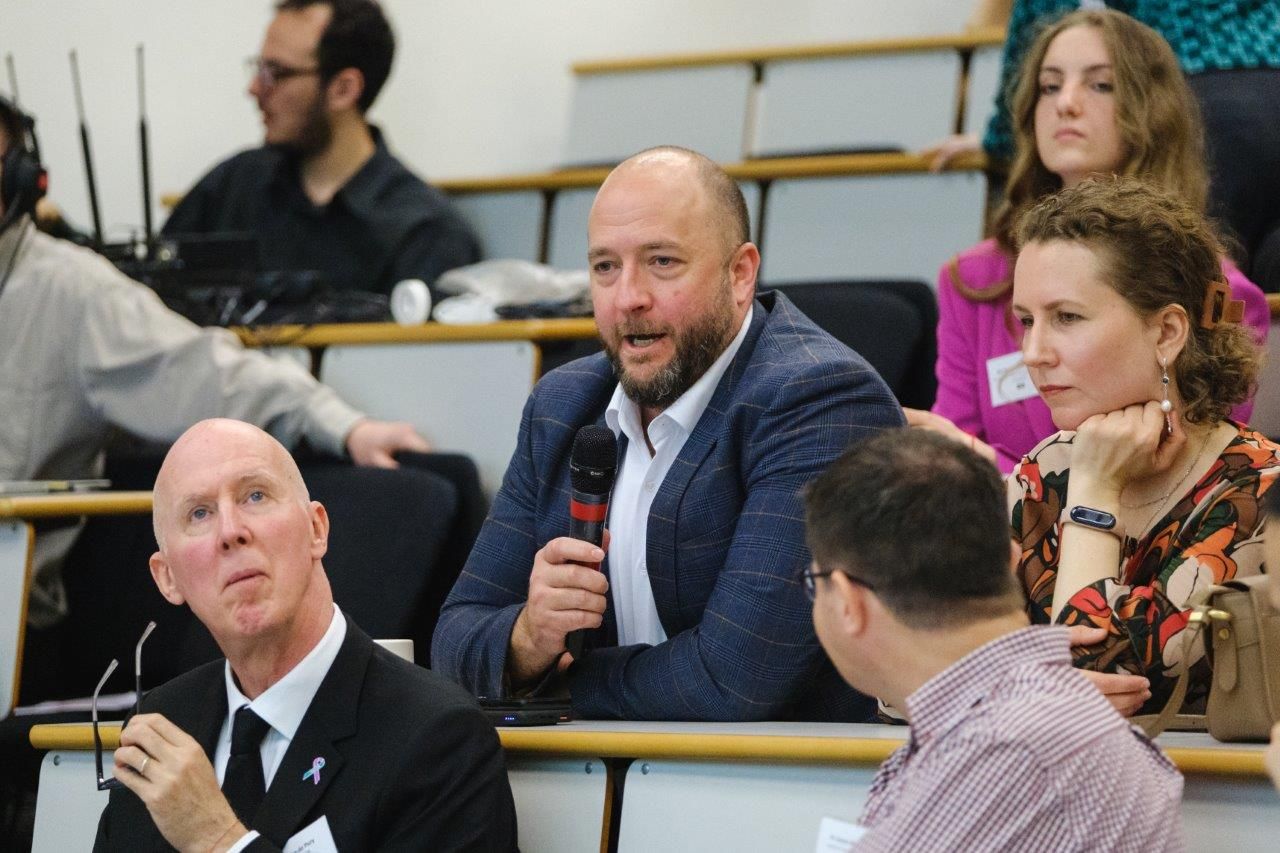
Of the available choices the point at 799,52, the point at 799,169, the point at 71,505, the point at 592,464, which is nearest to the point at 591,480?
the point at 592,464

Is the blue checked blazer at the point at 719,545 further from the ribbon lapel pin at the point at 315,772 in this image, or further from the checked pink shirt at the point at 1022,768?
the checked pink shirt at the point at 1022,768

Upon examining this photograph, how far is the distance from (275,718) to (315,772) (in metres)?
0.11

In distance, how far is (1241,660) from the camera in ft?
5.55

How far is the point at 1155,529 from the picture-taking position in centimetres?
204

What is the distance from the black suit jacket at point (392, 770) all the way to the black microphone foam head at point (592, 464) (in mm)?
291

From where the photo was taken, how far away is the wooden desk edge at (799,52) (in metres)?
4.60

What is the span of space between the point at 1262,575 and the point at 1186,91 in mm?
1315

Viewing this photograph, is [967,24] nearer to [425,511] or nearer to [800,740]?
[425,511]

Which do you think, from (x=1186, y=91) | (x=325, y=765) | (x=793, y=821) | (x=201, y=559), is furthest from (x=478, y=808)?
(x=1186, y=91)

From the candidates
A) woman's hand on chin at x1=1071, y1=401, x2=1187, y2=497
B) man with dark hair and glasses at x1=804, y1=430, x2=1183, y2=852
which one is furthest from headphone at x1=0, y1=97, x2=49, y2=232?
man with dark hair and glasses at x1=804, y1=430, x2=1183, y2=852

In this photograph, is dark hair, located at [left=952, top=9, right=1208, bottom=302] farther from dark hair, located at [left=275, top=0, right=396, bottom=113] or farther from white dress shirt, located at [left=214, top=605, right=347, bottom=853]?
dark hair, located at [left=275, top=0, right=396, bottom=113]

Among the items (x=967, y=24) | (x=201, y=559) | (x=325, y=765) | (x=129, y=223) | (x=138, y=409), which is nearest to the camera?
(x=325, y=765)

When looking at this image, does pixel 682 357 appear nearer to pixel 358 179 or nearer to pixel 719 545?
pixel 719 545

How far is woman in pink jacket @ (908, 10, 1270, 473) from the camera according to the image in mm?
2830
